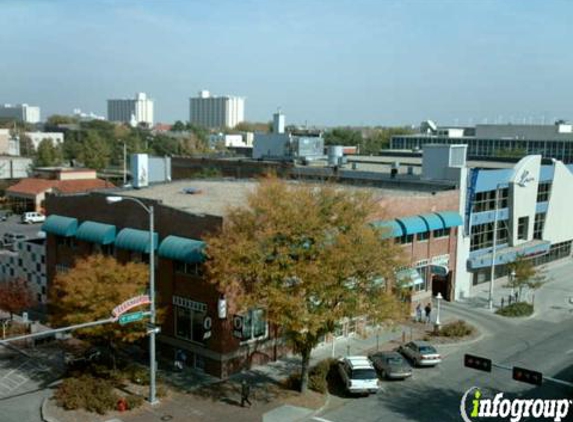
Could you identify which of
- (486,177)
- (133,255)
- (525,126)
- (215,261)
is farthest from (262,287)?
(525,126)

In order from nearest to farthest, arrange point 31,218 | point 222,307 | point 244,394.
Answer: point 244,394 < point 222,307 < point 31,218

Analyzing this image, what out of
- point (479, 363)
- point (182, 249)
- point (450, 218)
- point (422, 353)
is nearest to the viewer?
point (479, 363)

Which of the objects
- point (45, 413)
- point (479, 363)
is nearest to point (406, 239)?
point (479, 363)

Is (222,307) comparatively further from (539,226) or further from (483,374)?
(539,226)

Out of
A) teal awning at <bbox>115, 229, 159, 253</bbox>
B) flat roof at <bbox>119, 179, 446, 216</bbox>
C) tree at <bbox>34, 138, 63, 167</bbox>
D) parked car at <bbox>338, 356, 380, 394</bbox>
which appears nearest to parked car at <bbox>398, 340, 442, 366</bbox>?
parked car at <bbox>338, 356, 380, 394</bbox>

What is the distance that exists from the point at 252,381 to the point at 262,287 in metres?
6.87

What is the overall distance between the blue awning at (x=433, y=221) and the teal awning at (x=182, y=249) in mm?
18672

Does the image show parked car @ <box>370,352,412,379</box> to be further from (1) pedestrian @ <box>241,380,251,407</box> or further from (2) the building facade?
(2) the building facade

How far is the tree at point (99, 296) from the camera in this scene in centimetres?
2961

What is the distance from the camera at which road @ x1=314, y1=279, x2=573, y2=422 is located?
28.7 m

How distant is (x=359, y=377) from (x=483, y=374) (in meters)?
7.69

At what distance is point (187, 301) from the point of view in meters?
34.2

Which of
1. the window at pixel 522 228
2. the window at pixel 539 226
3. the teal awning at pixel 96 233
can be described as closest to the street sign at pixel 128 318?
the teal awning at pixel 96 233

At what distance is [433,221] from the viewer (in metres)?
46.3
